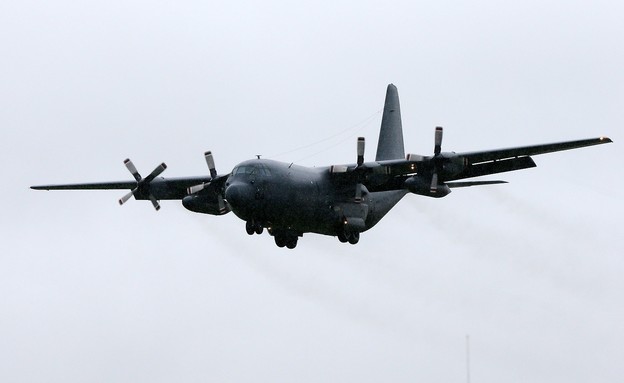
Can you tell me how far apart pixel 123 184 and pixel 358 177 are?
10565 mm

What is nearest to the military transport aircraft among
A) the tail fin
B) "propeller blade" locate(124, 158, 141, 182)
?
"propeller blade" locate(124, 158, 141, 182)

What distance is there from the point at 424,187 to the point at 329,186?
3.47 meters

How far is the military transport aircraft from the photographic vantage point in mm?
41094

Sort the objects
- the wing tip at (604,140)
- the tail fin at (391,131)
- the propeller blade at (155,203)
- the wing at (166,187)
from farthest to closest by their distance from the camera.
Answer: the tail fin at (391,131) → the wing at (166,187) → the propeller blade at (155,203) → the wing tip at (604,140)

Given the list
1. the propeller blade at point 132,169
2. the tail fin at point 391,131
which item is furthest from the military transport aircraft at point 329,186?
the tail fin at point 391,131

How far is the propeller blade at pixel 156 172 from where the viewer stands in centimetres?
4647

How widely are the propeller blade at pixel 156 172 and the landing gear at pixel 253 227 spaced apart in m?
6.05

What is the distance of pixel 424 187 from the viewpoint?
42250 mm

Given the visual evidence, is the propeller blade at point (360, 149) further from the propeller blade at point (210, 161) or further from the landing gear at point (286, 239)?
the propeller blade at point (210, 161)

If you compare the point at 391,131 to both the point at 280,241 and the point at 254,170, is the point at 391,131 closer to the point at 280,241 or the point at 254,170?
the point at 280,241

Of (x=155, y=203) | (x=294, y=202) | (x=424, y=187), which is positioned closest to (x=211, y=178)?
(x=155, y=203)

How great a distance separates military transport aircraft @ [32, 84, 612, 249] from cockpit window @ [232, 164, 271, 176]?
33 millimetres

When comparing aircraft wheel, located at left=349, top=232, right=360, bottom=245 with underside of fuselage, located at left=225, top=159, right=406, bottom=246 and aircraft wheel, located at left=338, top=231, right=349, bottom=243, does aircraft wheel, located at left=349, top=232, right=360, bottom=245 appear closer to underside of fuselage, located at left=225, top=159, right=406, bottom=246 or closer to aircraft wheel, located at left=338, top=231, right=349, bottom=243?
underside of fuselage, located at left=225, top=159, right=406, bottom=246

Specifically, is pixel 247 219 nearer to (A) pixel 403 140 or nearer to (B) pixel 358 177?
(B) pixel 358 177
